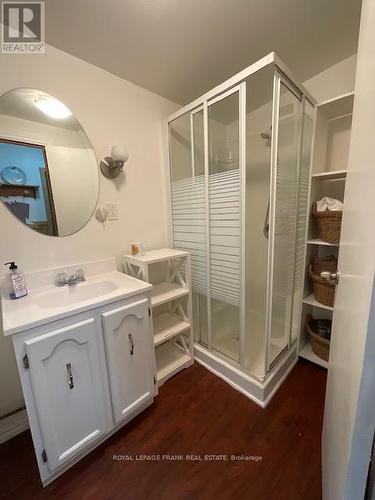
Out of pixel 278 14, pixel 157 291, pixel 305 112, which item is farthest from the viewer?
pixel 157 291

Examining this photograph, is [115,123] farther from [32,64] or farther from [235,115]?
[235,115]

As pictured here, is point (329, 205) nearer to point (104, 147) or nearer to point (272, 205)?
point (272, 205)

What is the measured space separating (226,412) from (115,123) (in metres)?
2.15

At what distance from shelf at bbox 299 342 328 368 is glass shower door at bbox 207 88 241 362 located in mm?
603

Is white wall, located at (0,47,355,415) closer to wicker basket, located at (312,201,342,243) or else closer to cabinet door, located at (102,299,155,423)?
cabinet door, located at (102,299,155,423)

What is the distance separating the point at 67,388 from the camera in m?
0.96

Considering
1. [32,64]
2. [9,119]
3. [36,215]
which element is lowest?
[36,215]

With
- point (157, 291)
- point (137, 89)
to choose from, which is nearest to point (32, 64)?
point (137, 89)

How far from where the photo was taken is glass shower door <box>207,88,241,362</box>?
4.35ft

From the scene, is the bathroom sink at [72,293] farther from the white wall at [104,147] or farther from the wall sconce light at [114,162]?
the wall sconce light at [114,162]

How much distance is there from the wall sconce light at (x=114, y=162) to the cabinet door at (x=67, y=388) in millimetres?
1043

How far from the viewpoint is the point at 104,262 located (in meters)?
1.53

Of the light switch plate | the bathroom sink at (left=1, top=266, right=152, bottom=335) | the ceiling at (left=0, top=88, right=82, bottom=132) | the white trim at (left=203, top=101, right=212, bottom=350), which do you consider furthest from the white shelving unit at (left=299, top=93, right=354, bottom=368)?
the ceiling at (left=0, top=88, right=82, bottom=132)

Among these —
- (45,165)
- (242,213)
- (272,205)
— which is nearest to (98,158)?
(45,165)
